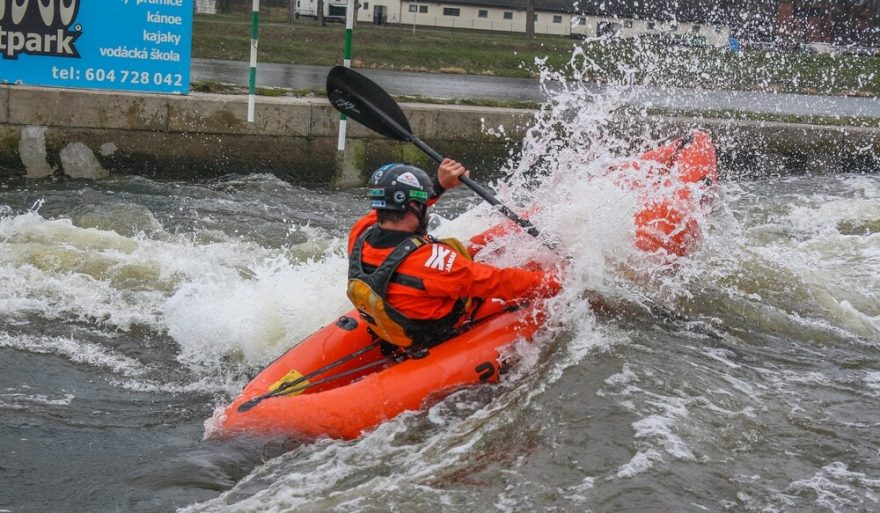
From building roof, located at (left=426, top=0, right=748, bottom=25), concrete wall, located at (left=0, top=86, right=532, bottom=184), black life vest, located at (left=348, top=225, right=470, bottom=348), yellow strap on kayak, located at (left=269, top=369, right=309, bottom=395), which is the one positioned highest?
building roof, located at (left=426, top=0, right=748, bottom=25)

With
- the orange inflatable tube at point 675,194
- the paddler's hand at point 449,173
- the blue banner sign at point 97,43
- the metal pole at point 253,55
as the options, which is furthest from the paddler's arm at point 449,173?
the blue banner sign at point 97,43

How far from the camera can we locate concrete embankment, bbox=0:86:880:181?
9.52 m

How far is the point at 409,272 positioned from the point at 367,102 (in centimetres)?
202

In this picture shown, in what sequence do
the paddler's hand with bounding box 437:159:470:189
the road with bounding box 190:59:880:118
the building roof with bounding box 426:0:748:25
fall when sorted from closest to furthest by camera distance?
the paddler's hand with bounding box 437:159:470:189
the building roof with bounding box 426:0:748:25
the road with bounding box 190:59:880:118

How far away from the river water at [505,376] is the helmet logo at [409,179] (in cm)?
101

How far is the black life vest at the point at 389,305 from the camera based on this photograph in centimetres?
451

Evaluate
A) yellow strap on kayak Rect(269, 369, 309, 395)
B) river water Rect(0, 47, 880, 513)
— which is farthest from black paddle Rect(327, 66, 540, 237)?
yellow strap on kayak Rect(269, 369, 309, 395)

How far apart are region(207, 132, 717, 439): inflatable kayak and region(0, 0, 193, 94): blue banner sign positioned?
5463 millimetres

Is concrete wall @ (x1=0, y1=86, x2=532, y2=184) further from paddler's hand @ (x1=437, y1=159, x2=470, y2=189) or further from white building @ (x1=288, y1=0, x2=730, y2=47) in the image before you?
white building @ (x1=288, y1=0, x2=730, y2=47)

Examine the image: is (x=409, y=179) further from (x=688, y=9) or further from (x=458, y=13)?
(x=458, y=13)

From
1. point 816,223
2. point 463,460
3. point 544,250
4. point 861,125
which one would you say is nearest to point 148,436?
point 463,460

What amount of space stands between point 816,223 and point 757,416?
5.26 meters

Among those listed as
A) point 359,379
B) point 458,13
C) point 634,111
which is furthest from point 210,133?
point 458,13

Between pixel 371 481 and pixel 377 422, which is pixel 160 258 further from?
pixel 371 481
